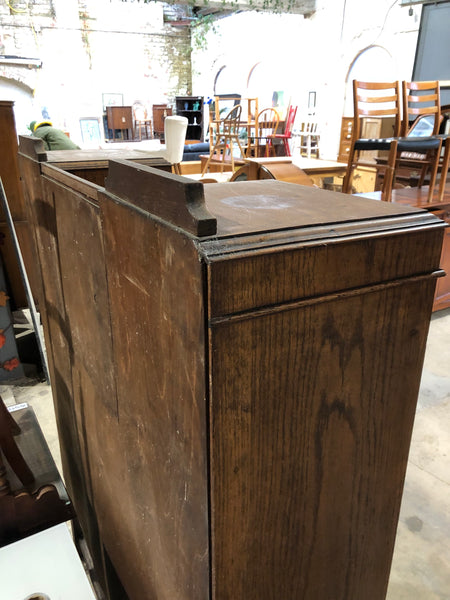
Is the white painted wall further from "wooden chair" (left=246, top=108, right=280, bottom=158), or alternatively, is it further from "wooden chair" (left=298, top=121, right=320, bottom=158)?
"wooden chair" (left=246, top=108, right=280, bottom=158)

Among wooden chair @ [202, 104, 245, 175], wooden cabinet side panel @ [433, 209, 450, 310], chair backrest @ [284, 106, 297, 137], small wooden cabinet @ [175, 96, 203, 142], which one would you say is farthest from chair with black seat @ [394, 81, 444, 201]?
small wooden cabinet @ [175, 96, 203, 142]

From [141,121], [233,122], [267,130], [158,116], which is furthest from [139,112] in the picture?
[233,122]

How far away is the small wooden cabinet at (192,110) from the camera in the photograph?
11.2 m

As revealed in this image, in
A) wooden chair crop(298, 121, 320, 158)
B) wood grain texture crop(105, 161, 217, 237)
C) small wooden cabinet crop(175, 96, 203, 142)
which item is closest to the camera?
wood grain texture crop(105, 161, 217, 237)

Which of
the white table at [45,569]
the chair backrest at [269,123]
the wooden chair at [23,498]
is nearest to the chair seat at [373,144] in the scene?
the wooden chair at [23,498]

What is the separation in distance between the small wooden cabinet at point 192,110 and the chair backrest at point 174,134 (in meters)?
7.70

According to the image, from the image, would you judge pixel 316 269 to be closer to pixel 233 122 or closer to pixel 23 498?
pixel 23 498

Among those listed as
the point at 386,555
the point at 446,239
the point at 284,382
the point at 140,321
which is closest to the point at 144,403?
the point at 140,321

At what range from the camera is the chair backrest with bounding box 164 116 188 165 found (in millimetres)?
3783

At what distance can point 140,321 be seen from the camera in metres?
0.62

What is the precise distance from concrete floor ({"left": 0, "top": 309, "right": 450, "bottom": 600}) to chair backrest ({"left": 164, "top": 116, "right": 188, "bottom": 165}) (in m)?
2.21

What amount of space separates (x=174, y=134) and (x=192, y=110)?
7957 millimetres

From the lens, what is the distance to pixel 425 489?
194cm

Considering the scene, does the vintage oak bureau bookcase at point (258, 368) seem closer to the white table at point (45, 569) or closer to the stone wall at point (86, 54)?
the white table at point (45, 569)
